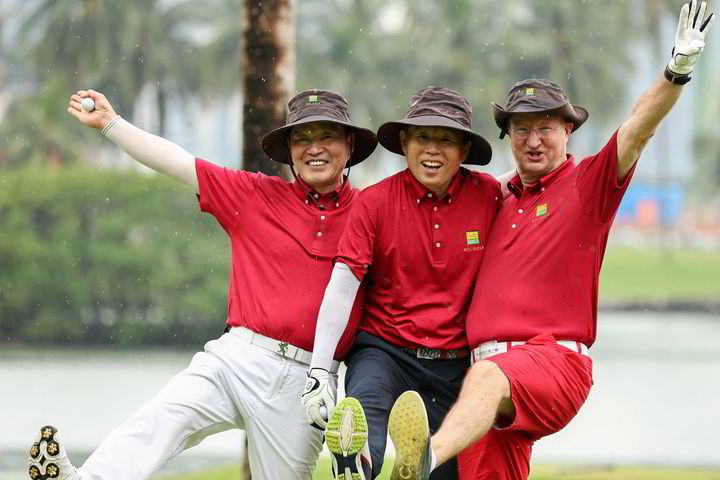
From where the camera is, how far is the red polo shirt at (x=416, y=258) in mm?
5352

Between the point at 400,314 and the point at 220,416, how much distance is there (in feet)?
3.06

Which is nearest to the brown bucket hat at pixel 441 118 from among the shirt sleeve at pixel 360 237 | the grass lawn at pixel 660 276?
the shirt sleeve at pixel 360 237

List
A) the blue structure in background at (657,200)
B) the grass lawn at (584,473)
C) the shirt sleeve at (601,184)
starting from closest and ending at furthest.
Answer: the shirt sleeve at (601,184)
the grass lawn at (584,473)
the blue structure in background at (657,200)

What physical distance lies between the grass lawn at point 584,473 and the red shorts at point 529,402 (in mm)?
3813

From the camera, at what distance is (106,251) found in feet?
85.4

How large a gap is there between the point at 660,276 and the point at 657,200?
1782 cm

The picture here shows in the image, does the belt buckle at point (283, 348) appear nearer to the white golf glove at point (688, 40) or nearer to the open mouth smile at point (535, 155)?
the open mouth smile at point (535, 155)

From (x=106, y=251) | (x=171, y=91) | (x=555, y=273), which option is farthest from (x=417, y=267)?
(x=171, y=91)

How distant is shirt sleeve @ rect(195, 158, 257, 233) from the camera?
575cm

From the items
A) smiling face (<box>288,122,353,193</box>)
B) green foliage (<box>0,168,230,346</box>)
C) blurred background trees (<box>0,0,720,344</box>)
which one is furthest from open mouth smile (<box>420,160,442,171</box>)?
blurred background trees (<box>0,0,720,344</box>)

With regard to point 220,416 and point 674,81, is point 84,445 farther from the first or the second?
point 674,81

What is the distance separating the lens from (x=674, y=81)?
490cm

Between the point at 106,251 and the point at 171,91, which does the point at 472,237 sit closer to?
the point at 106,251

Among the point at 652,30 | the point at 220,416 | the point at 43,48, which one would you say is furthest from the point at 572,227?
the point at 652,30
